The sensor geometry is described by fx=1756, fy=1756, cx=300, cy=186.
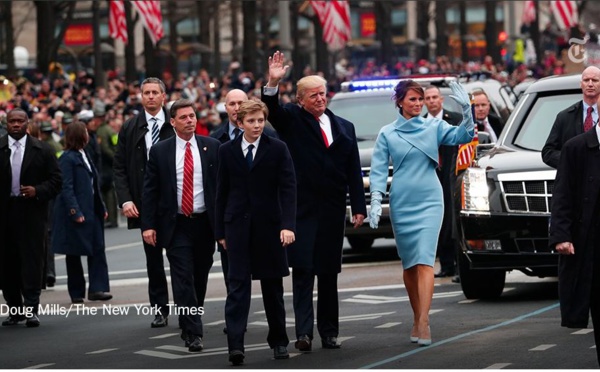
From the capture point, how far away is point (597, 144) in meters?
9.74

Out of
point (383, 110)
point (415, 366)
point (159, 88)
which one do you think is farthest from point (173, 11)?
point (415, 366)

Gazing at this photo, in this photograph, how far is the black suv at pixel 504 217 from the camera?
44.8 feet

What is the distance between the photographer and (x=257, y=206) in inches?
450

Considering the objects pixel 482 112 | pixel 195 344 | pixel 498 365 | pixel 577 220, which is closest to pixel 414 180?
pixel 195 344

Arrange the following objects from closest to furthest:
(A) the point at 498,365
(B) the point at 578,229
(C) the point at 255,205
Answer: (B) the point at 578,229 → (A) the point at 498,365 → (C) the point at 255,205

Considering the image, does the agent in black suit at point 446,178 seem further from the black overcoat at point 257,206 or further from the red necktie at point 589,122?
the black overcoat at point 257,206

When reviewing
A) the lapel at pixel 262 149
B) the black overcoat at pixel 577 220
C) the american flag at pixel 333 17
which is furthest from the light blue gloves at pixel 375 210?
the american flag at pixel 333 17

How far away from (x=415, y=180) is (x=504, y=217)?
185cm

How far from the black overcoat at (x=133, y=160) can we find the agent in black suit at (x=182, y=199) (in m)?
1.31

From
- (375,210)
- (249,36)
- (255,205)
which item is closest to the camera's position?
(255,205)

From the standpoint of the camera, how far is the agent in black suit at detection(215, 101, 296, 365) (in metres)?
11.4

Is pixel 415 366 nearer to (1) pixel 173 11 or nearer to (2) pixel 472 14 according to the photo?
(1) pixel 173 11

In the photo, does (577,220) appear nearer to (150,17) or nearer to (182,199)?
(182,199)

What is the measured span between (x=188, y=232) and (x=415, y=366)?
254 cm
